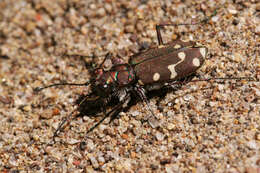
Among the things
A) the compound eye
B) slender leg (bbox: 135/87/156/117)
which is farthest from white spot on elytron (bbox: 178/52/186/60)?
the compound eye

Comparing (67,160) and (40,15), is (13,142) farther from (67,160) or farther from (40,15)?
(40,15)

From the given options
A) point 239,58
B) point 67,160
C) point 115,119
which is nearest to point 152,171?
point 115,119

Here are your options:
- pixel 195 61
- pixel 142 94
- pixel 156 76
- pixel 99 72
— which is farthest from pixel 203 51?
pixel 99 72

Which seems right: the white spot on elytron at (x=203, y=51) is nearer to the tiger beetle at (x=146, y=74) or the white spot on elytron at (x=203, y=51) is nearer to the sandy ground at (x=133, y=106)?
the tiger beetle at (x=146, y=74)

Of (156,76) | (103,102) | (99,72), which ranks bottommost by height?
(103,102)

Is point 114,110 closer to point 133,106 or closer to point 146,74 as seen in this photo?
point 133,106

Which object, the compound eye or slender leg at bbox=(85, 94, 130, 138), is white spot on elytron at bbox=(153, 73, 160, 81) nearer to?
slender leg at bbox=(85, 94, 130, 138)

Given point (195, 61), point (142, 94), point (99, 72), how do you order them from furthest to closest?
point (99, 72) < point (142, 94) < point (195, 61)
